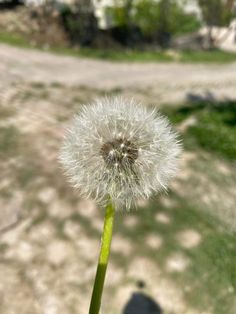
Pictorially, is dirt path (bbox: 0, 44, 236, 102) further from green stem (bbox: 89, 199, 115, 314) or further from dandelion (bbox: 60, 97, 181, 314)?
green stem (bbox: 89, 199, 115, 314)

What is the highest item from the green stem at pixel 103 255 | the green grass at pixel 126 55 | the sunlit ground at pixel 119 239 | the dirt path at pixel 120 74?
the green stem at pixel 103 255

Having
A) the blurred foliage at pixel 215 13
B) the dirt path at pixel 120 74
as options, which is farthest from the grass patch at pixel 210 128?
the blurred foliage at pixel 215 13

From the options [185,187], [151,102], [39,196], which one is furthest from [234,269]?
[151,102]

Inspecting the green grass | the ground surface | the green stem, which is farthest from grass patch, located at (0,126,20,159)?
the green grass

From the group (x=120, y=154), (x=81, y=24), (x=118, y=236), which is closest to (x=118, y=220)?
(x=118, y=236)

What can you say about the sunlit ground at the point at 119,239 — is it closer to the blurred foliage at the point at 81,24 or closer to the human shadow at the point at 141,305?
the human shadow at the point at 141,305

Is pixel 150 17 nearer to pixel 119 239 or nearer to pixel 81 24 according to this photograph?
pixel 81 24

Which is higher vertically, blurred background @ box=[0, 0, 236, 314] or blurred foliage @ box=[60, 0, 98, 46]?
blurred background @ box=[0, 0, 236, 314]

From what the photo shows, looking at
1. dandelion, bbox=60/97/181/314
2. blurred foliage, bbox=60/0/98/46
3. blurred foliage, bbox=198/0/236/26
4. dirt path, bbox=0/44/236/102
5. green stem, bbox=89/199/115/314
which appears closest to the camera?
green stem, bbox=89/199/115/314
